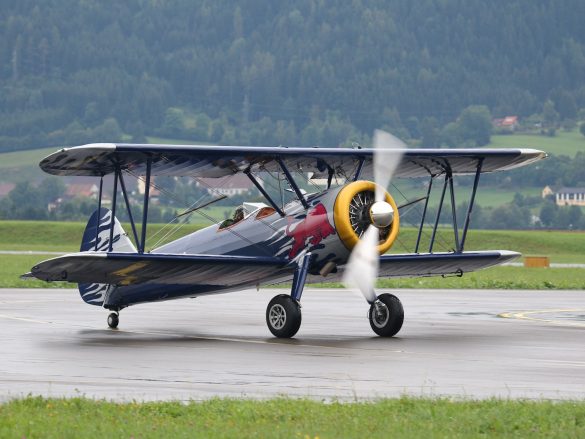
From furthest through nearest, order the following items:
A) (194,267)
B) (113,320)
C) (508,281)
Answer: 1. (508,281)
2. (113,320)
3. (194,267)

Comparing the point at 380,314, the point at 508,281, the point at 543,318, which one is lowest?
the point at 508,281

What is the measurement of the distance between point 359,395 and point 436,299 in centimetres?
2010

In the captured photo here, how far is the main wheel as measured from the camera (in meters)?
20.0

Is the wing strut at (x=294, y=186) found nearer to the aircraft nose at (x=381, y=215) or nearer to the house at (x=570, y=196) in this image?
the aircraft nose at (x=381, y=215)

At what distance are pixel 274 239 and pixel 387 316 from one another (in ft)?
7.30

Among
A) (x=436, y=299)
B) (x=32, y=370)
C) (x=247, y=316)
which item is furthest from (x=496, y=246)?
(x=32, y=370)

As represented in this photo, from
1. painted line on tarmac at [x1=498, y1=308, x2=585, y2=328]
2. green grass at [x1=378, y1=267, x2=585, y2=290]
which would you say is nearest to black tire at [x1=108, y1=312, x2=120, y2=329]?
painted line on tarmac at [x1=498, y1=308, x2=585, y2=328]

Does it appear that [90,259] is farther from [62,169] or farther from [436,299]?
[436,299]

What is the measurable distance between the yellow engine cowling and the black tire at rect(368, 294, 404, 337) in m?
0.88

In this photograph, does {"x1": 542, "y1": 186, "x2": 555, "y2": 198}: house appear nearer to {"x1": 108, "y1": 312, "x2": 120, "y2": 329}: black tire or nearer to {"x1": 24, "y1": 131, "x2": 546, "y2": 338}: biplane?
{"x1": 24, "y1": 131, "x2": 546, "y2": 338}: biplane

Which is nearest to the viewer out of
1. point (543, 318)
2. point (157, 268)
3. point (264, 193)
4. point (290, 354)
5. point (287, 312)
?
point (290, 354)

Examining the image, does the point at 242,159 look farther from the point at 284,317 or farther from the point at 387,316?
the point at 387,316

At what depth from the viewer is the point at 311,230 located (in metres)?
20.7

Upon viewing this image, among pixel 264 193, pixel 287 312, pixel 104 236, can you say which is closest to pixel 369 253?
pixel 287 312
